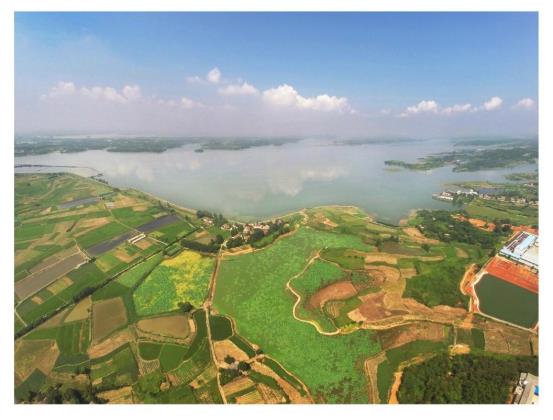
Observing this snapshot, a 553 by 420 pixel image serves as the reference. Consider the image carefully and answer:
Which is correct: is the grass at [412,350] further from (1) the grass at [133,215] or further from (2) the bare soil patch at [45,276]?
(1) the grass at [133,215]

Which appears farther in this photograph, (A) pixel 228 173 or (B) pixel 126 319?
(A) pixel 228 173

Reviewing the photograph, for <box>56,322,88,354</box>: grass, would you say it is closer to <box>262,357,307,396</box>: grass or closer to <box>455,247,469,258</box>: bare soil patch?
<box>262,357,307,396</box>: grass

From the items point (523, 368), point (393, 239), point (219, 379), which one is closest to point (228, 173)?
point (393, 239)

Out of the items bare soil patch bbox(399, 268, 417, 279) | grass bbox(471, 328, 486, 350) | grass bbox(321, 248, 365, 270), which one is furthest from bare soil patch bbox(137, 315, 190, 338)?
grass bbox(471, 328, 486, 350)
